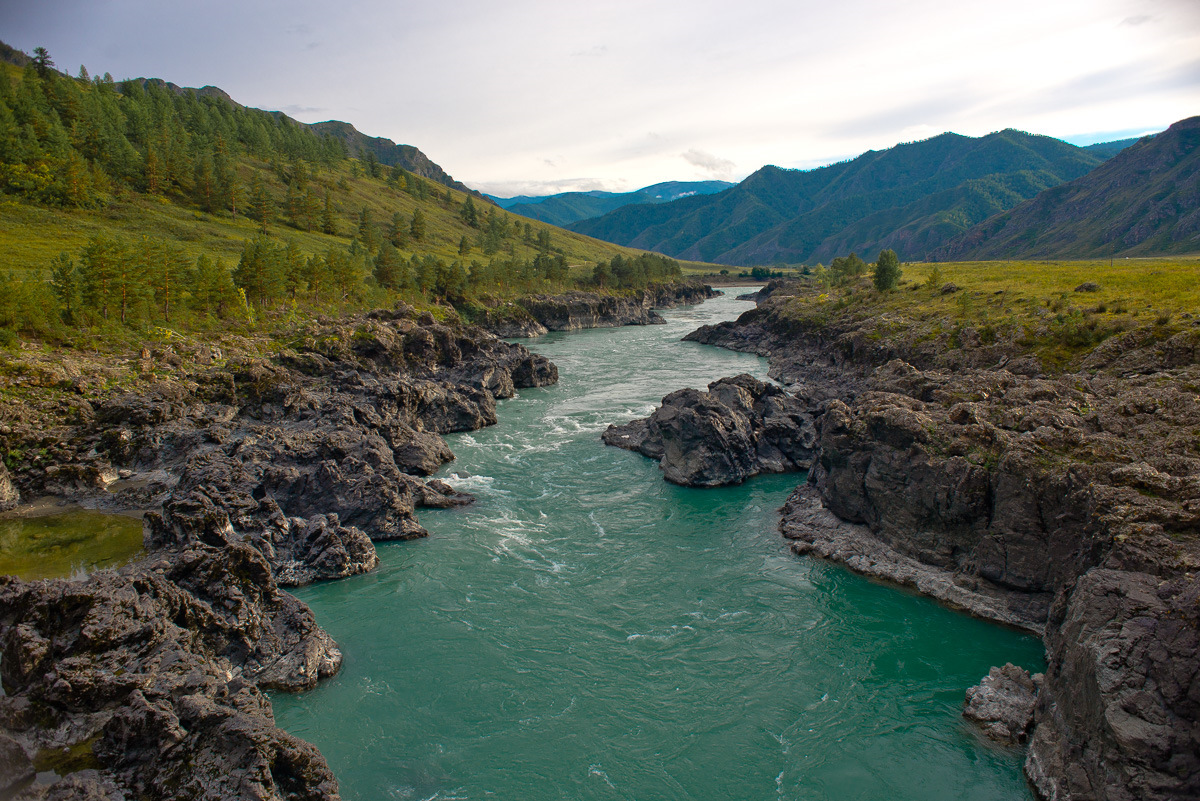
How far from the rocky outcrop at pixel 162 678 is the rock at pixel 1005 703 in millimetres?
18805

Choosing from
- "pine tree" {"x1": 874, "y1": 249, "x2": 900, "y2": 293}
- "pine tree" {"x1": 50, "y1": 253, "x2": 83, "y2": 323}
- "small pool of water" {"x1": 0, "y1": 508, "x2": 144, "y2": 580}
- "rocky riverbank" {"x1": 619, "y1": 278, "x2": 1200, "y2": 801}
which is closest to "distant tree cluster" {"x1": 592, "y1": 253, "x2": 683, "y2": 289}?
"pine tree" {"x1": 874, "y1": 249, "x2": 900, "y2": 293}

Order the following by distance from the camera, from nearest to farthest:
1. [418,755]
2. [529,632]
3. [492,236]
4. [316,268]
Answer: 1. [418,755]
2. [529,632]
3. [316,268]
4. [492,236]

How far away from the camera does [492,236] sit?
547 ft

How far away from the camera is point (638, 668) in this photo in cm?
2269

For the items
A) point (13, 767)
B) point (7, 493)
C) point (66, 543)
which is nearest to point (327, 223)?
point (7, 493)

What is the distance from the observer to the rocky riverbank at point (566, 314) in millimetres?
115688

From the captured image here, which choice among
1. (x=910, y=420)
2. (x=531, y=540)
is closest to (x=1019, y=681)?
(x=910, y=420)

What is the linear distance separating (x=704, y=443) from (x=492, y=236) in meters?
138

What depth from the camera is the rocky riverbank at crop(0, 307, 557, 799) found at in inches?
583

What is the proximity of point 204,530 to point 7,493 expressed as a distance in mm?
15966

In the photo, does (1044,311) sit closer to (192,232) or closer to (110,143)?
(192,232)

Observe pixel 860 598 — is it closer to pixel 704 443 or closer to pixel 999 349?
pixel 704 443

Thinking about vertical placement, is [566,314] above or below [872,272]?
below

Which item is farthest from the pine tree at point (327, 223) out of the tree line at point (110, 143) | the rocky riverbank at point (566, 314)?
the rocky riverbank at point (566, 314)
